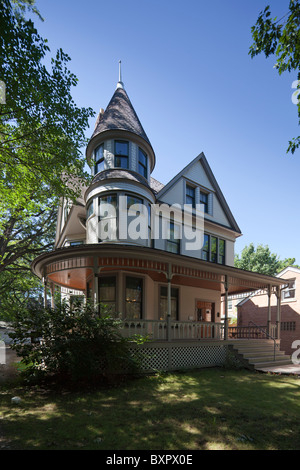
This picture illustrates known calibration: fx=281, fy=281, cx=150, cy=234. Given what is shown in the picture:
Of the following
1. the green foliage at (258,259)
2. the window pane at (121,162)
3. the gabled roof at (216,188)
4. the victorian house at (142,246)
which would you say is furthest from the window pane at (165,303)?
the green foliage at (258,259)

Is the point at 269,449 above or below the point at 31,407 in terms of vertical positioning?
above

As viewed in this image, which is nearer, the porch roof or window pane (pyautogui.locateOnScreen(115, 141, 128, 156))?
the porch roof

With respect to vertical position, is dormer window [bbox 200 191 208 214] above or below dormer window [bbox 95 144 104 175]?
below

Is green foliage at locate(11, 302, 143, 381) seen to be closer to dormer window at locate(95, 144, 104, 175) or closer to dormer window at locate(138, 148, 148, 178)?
dormer window at locate(95, 144, 104, 175)

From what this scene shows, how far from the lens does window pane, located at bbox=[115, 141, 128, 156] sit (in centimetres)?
1552

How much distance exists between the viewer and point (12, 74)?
10.6m

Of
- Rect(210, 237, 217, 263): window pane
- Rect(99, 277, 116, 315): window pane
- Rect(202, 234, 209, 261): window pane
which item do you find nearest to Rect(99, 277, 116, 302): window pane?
Rect(99, 277, 116, 315): window pane

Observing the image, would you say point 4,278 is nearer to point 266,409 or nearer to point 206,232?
point 206,232

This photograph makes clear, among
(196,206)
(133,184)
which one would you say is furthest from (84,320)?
(196,206)

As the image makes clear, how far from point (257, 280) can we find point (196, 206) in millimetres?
6369

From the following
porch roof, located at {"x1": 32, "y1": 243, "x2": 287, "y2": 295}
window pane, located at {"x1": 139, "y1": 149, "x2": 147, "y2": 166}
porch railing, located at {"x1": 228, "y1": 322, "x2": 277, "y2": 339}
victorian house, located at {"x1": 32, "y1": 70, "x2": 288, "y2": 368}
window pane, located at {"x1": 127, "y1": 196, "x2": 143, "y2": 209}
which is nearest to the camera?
porch roof, located at {"x1": 32, "y1": 243, "x2": 287, "y2": 295}

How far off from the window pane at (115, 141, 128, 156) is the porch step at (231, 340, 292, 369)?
11724 mm

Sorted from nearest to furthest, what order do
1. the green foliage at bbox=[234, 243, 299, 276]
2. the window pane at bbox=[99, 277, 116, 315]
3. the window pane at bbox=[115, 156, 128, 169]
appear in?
the window pane at bbox=[99, 277, 116, 315], the window pane at bbox=[115, 156, 128, 169], the green foliage at bbox=[234, 243, 299, 276]
